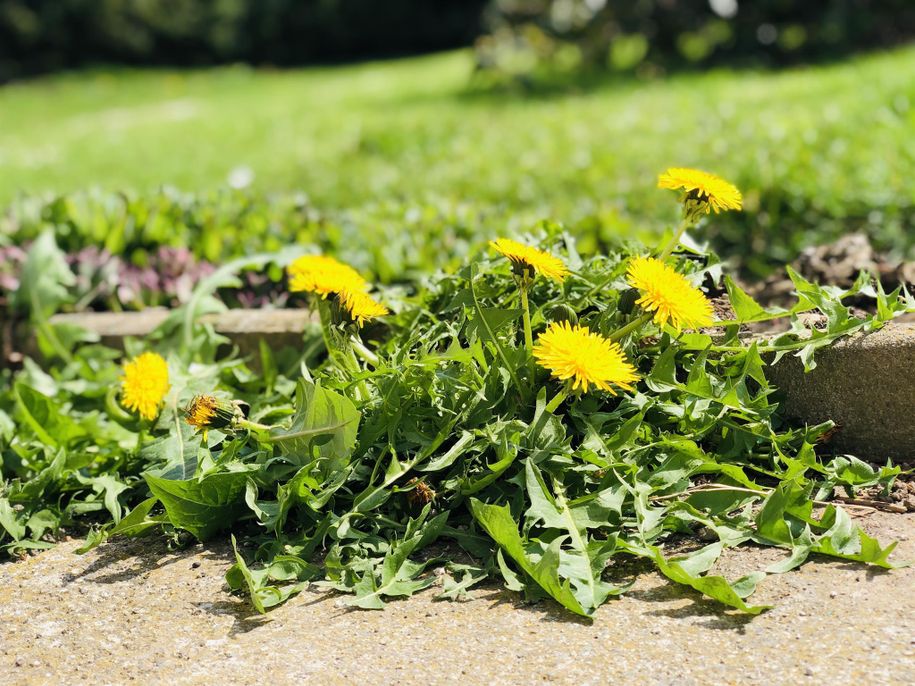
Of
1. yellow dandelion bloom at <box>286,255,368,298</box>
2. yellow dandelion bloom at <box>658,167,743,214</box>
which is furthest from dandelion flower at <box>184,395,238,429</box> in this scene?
yellow dandelion bloom at <box>658,167,743,214</box>

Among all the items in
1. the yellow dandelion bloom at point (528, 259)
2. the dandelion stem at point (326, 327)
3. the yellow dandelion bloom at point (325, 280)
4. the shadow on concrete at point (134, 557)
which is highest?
the yellow dandelion bloom at point (528, 259)

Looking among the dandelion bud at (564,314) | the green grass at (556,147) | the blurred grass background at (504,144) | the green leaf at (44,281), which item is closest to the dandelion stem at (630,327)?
the dandelion bud at (564,314)

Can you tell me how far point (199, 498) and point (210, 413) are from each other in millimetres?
189

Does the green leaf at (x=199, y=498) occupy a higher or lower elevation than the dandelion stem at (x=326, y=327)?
lower

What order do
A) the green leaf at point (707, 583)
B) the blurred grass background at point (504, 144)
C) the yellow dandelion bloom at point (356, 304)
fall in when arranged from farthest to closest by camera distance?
the blurred grass background at point (504, 144) < the yellow dandelion bloom at point (356, 304) < the green leaf at point (707, 583)

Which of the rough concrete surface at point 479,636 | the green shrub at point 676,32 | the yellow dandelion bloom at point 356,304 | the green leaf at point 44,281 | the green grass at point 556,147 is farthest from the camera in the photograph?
the green shrub at point 676,32

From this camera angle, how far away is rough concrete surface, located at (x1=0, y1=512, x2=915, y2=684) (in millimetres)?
1789

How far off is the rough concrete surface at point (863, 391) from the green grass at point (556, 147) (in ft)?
5.72

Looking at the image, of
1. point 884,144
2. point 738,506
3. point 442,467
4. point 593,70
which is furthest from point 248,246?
point 593,70

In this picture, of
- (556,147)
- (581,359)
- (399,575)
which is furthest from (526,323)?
(556,147)

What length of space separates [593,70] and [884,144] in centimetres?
620

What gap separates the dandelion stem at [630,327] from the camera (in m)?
2.25

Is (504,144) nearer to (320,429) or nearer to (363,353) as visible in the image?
(363,353)

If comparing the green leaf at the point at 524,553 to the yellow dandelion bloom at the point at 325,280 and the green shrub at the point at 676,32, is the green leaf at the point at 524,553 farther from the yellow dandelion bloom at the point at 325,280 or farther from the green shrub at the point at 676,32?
the green shrub at the point at 676,32
